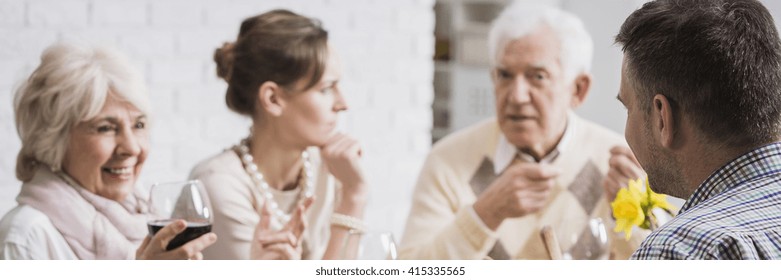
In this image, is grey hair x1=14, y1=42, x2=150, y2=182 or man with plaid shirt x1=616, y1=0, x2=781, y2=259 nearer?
man with plaid shirt x1=616, y1=0, x2=781, y2=259

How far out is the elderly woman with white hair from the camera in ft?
9.87

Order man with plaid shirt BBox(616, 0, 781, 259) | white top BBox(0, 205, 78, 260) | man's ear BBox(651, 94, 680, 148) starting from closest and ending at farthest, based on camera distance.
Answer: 1. man with plaid shirt BBox(616, 0, 781, 259)
2. man's ear BBox(651, 94, 680, 148)
3. white top BBox(0, 205, 78, 260)

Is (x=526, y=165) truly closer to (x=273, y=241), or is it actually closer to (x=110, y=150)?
(x=273, y=241)

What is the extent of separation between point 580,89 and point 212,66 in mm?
1155

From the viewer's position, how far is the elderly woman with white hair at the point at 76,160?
9.87ft

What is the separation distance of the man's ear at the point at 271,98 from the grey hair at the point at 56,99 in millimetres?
433

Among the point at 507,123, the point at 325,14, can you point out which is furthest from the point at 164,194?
the point at 507,123

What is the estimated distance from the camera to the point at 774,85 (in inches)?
75.7

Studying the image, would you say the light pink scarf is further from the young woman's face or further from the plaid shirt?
the plaid shirt

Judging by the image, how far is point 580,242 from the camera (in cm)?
325

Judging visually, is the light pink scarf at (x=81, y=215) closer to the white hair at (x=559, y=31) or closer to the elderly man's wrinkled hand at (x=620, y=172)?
the white hair at (x=559, y=31)

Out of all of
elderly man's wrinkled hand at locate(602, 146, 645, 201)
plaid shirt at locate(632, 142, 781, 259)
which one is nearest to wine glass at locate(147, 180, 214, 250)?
elderly man's wrinkled hand at locate(602, 146, 645, 201)

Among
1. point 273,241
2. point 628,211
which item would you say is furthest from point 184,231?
point 628,211

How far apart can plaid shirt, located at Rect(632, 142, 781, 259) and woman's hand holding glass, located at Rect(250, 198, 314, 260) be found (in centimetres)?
163
